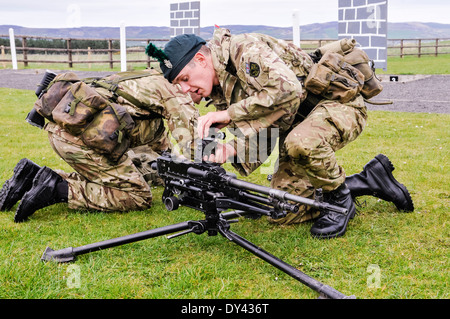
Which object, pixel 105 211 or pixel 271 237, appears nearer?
pixel 271 237

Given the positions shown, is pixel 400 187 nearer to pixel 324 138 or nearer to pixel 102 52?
pixel 324 138

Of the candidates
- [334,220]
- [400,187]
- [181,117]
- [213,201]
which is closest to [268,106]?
[213,201]

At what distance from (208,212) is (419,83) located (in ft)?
52.6

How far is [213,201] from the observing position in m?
3.34

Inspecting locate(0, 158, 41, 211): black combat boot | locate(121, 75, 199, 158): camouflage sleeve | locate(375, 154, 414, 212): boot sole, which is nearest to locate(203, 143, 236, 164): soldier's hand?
locate(121, 75, 199, 158): camouflage sleeve

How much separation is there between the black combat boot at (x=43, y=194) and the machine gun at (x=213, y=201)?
0.98 meters

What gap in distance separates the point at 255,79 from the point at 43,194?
7.78ft

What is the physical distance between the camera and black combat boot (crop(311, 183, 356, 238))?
396 cm

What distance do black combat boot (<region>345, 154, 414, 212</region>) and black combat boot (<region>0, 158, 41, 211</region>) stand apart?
122 inches

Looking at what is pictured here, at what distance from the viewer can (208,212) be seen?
135 inches

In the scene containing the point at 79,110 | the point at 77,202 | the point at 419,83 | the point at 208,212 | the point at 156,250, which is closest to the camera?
the point at 208,212

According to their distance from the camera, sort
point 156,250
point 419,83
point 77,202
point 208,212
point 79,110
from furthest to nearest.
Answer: point 419,83, point 77,202, point 79,110, point 156,250, point 208,212
